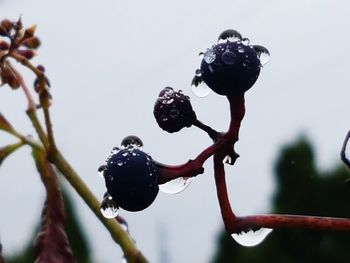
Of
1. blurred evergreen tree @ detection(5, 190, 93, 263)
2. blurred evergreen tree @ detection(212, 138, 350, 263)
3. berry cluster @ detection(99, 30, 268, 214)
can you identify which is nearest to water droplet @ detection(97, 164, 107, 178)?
berry cluster @ detection(99, 30, 268, 214)

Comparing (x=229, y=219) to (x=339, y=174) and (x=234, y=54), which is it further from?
(x=339, y=174)

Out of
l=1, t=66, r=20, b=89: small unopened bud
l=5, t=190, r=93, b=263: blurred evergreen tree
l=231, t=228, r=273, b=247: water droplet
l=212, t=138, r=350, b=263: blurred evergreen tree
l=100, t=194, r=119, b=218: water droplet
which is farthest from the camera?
l=5, t=190, r=93, b=263: blurred evergreen tree

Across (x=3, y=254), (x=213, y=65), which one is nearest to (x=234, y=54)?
(x=213, y=65)

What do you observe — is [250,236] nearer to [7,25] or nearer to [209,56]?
[209,56]

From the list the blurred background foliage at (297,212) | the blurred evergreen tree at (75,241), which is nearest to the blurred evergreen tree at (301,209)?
the blurred background foliage at (297,212)

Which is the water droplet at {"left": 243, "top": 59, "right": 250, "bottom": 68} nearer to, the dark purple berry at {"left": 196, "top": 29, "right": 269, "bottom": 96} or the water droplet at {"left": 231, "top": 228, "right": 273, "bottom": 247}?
the dark purple berry at {"left": 196, "top": 29, "right": 269, "bottom": 96}

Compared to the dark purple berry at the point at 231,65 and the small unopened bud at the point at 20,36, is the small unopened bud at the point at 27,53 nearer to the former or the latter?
the small unopened bud at the point at 20,36
